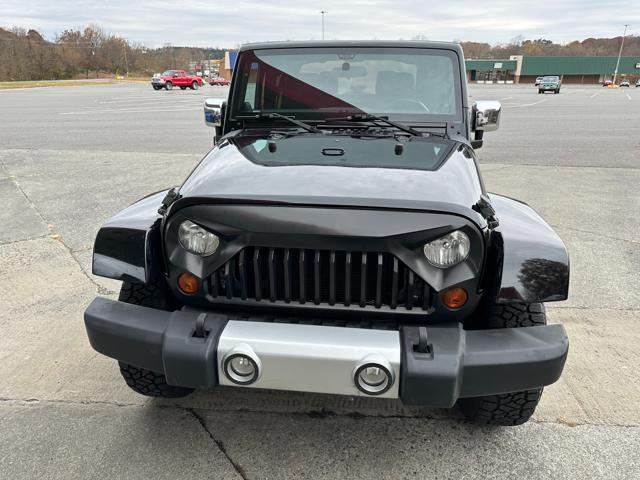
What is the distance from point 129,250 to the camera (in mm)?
2271

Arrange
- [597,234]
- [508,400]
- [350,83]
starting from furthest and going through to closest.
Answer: [597,234] < [350,83] < [508,400]

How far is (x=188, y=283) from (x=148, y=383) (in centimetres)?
75

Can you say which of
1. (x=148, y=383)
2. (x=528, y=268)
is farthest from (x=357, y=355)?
(x=148, y=383)

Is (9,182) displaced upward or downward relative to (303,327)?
downward

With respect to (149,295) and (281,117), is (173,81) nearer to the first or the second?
(281,117)

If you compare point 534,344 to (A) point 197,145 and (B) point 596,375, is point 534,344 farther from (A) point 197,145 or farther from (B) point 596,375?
(A) point 197,145

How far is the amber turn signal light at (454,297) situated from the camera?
198 cm

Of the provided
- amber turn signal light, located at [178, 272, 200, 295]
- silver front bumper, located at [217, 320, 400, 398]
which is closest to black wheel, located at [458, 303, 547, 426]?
silver front bumper, located at [217, 320, 400, 398]

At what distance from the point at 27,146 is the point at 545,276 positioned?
1144 cm

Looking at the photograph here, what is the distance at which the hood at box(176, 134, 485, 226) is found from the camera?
1.99m

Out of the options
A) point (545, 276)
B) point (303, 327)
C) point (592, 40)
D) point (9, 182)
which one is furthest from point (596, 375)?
point (592, 40)

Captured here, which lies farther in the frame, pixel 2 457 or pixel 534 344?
pixel 2 457

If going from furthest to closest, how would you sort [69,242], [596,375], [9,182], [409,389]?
[9,182] < [69,242] < [596,375] < [409,389]

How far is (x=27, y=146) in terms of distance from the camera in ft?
35.5
